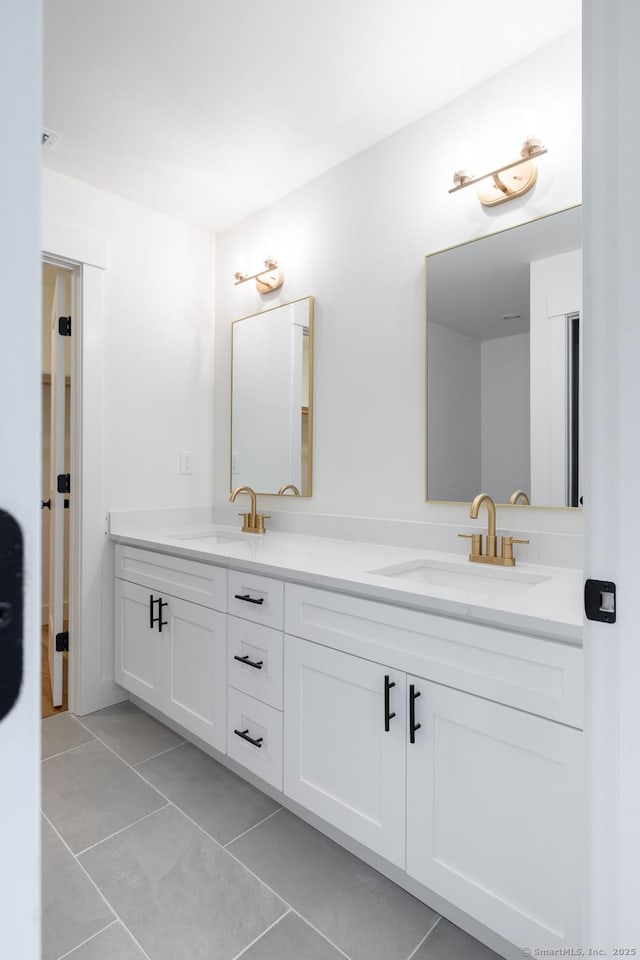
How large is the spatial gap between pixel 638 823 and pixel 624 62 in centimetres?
102

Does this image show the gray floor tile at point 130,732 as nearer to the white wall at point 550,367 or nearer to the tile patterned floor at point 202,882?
the tile patterned floor at point 202,882

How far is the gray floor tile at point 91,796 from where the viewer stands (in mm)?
1665

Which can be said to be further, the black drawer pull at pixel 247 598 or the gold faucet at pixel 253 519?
the gold faucet at pixel 253 519

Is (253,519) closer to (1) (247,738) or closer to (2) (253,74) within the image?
(1) (247,738)

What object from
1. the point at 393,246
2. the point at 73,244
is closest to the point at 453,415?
the point at 393,246

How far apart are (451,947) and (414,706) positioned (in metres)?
0.55

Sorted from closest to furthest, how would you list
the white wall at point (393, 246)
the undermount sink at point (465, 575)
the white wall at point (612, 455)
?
the white wall at point (612, 455) < the undermount sink at point (465, 575) < the white wall at point (393, 246)

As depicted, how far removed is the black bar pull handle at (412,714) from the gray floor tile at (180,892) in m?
0.57

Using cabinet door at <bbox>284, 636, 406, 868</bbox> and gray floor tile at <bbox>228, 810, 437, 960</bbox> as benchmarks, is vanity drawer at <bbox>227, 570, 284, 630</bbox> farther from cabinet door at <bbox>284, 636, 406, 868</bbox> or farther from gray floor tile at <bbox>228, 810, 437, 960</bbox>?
gray floor tile at <bbox>228, 810, 437, 960</bbox>

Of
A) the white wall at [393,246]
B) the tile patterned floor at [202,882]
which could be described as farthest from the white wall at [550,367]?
the tile patterned floor at [202,882]

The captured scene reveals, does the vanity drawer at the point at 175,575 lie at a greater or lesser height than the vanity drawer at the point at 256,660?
greater

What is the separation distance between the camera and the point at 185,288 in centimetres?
281

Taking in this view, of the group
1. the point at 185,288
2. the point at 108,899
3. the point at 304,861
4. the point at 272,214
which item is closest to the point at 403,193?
the point at 272,214

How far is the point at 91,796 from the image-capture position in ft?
5.99
